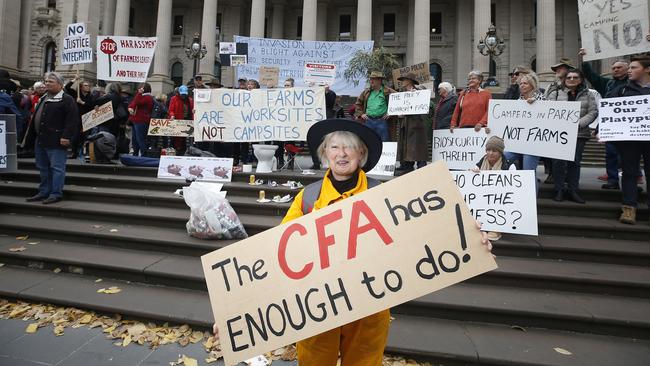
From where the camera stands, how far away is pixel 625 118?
15.7 ft

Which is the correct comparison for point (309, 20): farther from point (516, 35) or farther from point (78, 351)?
point (78, 351)

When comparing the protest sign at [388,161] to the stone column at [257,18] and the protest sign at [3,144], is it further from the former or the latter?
the stone column at [257,18]

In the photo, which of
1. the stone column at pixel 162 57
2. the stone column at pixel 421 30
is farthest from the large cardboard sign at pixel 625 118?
the stone column at pixel 162 57

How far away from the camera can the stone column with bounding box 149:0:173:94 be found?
30.9m

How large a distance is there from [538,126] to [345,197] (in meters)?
4.62

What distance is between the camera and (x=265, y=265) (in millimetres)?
1854

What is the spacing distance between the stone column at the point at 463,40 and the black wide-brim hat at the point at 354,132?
32.6 metres

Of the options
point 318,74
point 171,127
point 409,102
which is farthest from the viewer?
point 318,74

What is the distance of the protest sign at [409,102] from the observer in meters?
6.71

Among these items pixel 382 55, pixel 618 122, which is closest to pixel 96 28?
pixel 382 55

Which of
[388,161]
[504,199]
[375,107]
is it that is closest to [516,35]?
[375,107]

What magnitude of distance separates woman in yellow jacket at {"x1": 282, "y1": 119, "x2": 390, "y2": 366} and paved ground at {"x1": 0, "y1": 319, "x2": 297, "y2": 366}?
1.13 metres

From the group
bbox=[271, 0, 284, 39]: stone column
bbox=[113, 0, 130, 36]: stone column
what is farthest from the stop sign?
bbox=[271, 0, 284, 39]: stone column

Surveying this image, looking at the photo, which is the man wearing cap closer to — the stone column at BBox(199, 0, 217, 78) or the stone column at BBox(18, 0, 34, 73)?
the stone column at BBox(199, 0, 217, 78)
